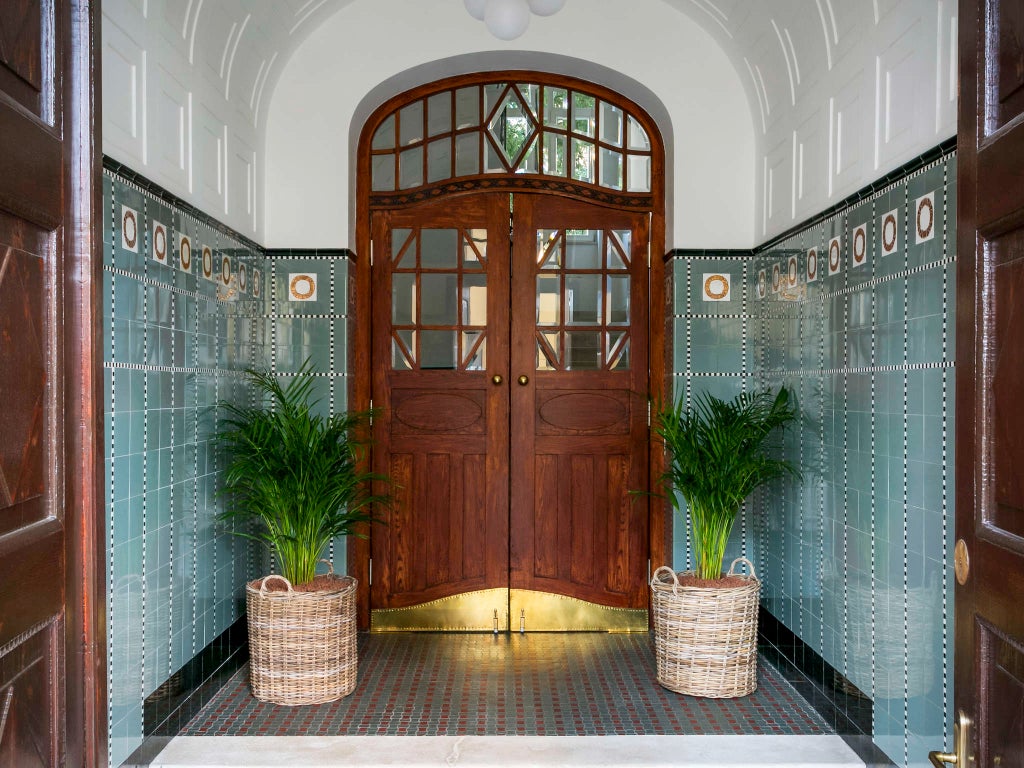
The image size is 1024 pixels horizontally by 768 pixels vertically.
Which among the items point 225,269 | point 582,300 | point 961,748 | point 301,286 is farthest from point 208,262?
point 961,748

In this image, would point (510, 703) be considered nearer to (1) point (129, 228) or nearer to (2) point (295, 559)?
(2) point (295, 559)

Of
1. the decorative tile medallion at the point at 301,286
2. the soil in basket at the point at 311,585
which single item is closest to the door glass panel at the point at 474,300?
Answer: the decorative tile medallion at the point at 301,286

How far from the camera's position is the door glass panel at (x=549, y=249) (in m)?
4.65

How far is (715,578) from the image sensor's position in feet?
12.4

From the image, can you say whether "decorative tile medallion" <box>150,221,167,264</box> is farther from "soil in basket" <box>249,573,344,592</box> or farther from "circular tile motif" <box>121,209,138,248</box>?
"soil in basket" <box>249,573,344,592</box>

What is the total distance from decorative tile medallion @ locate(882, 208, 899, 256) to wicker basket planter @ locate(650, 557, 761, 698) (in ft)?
4.87

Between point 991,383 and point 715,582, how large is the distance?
94.5 inches

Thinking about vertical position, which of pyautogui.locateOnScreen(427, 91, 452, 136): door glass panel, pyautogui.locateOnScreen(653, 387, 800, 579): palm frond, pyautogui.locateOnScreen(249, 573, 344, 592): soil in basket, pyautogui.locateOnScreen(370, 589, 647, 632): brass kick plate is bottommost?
pyautogui.locateOnScreen(370, 589, 647, 632): brass kick plate

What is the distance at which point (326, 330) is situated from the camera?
4.40m

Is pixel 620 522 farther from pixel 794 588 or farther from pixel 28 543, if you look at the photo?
pixel 28 543

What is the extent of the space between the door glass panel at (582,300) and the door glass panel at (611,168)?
1.62 feet

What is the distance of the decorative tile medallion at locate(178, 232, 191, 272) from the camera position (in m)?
3.28

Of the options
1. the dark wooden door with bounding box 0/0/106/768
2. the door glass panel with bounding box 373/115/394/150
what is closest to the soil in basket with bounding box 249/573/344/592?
the dark wooden door with bounding box 0/0/106/768

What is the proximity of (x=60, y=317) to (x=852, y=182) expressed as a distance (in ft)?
8.74
